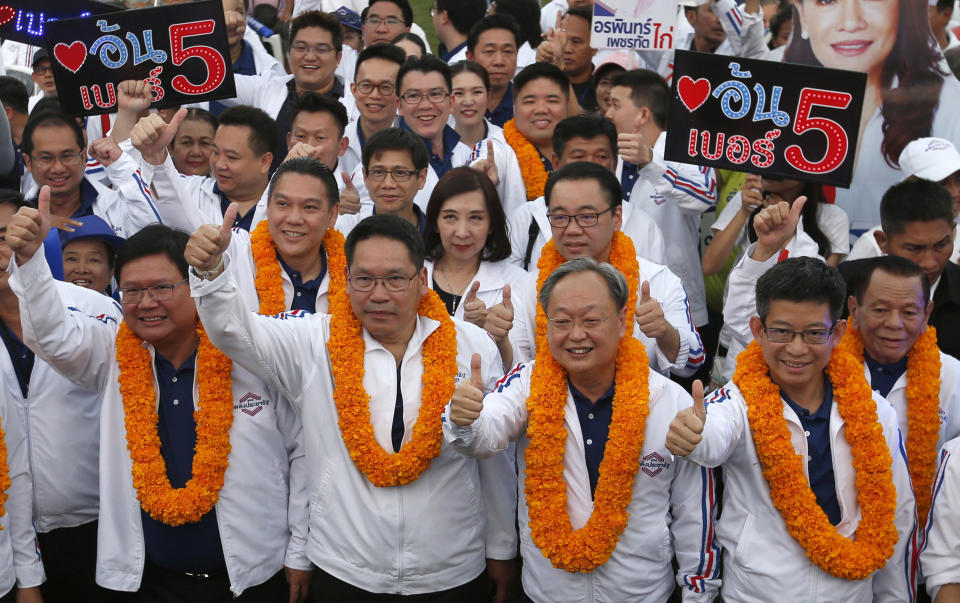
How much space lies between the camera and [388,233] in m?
4.41

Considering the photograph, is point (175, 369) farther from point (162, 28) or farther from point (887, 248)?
point (887, 248)

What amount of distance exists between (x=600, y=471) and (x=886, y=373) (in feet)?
4.71

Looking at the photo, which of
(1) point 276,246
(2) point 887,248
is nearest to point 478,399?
(1) point 276,246

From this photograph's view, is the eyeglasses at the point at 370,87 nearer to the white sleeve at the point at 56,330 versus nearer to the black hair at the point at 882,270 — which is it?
the white sleeve at the point at 56,330

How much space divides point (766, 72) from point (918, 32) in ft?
6.86

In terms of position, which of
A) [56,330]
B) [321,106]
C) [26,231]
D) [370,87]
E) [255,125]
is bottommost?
[56,330]

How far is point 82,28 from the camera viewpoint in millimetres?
6465

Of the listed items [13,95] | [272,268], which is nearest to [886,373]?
[272,268]

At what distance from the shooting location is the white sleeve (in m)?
4.13

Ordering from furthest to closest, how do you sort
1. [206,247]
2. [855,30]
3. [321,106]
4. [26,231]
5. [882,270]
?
[855,30]
[321,106]
[882,270]
[26,231]
[206,247]

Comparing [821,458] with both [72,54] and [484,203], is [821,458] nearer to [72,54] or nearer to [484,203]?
[484,203]

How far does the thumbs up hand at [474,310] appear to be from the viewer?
502cm

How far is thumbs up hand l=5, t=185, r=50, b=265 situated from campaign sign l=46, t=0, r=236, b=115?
2.61 m

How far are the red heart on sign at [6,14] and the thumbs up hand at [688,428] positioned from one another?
6.13m
